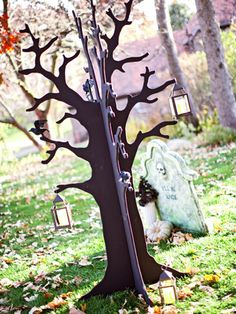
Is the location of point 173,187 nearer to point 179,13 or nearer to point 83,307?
point 83,307

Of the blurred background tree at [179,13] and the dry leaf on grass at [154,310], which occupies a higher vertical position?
the blurred background tree at [179,13]

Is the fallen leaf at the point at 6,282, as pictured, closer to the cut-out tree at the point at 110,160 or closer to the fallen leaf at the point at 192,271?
the cut-out tree at the point at 110,160

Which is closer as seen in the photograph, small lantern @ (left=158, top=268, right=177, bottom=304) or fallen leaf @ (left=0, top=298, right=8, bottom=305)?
small lantern @ (left=158, top=268, right=177, bottom=304)

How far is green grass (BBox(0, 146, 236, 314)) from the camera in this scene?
4.66 metres

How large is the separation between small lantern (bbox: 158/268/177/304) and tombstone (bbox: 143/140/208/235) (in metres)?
1.98

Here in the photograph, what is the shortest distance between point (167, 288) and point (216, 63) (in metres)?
11.4

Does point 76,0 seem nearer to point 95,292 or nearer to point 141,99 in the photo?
point 141,99

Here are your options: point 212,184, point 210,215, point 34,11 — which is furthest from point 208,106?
point 210,215

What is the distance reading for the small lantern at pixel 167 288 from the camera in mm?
4320

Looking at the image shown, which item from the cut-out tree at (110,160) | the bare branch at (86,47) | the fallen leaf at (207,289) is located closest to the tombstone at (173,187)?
the cut-out tree at (110,160)

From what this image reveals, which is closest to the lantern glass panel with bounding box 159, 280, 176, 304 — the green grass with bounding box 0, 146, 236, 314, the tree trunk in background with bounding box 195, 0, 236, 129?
the green grass with bounding box 0, 146, 236, 314

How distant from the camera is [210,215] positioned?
7.11m

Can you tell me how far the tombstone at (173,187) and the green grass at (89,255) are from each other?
37 cm

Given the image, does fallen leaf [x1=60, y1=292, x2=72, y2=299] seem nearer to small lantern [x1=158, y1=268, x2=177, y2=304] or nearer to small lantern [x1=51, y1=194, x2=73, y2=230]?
small lantern [x1=51, y1=194, x2=73, y2=230]
